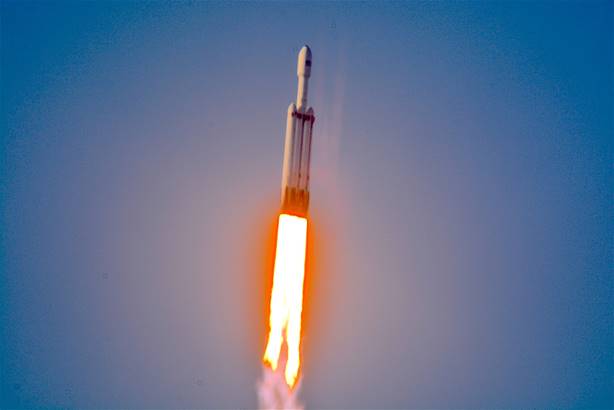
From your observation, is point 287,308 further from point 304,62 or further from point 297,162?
point 304,62

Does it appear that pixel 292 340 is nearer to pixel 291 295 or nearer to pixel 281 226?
pixel 291 295

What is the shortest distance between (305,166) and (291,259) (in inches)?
149

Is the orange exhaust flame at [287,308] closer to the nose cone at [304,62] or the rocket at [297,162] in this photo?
the rocket at [297,162]

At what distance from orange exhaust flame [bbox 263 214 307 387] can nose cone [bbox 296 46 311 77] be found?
6.61 metres

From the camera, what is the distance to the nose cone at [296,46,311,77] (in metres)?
33.0

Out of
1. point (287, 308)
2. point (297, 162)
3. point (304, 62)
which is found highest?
point (304, 62)

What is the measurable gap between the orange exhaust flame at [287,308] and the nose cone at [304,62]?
6.61 meters

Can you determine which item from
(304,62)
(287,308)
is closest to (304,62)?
(304,62)

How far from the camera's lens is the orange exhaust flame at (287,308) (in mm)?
32656

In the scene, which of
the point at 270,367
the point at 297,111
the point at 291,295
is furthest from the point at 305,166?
the point at 270,367

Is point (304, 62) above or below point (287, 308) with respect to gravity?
above

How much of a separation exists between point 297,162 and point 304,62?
4461mm

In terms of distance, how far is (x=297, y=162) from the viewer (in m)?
31.0

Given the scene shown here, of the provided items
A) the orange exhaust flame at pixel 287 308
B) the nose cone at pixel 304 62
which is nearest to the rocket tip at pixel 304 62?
the nose cone at pixel 304 62
